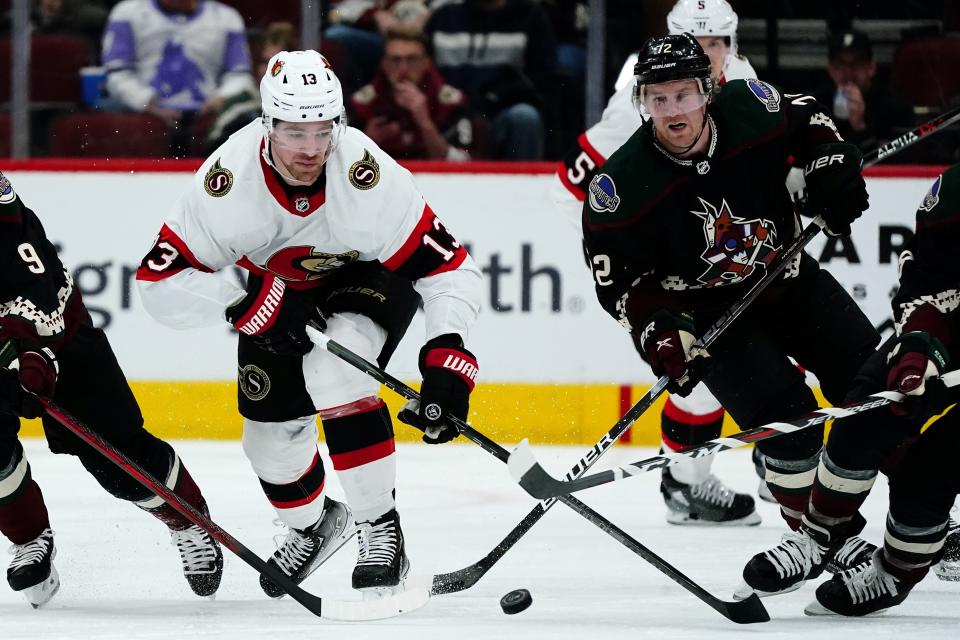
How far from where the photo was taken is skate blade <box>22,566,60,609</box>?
3.11m

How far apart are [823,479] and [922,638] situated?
0.33m

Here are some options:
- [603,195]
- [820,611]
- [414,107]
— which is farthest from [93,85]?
[820,611]

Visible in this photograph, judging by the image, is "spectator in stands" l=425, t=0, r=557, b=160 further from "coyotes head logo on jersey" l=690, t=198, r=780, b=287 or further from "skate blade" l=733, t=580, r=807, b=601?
"skate blade" l=733, t=580, r=807, b=601

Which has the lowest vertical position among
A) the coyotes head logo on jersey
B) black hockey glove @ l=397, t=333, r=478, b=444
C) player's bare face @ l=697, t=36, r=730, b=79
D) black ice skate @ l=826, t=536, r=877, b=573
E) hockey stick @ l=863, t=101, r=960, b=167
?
black ice skate @ l=826, t=536, r=877, b=573

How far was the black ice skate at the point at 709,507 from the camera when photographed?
3.98 m

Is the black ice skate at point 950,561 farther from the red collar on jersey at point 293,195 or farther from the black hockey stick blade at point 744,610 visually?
the red collar on jersey at point 293,195

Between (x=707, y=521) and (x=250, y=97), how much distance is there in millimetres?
2080

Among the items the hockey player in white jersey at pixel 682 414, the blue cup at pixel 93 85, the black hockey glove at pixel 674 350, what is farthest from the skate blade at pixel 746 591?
the blue cup at pixel 93 85

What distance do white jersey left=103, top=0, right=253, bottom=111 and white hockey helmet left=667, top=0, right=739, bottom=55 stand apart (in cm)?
171

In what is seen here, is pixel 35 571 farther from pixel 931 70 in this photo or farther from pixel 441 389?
pixel 931 70

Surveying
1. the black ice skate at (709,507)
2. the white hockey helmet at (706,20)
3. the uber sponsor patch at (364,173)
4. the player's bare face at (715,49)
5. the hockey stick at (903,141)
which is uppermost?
the white hockey helmet at (706,20)

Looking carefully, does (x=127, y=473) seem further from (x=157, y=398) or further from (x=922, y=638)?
(x=157, y=398)

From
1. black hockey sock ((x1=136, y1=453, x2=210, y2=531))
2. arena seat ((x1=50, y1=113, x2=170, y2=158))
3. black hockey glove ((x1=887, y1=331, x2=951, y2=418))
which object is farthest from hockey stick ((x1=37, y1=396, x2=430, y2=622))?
arena seat ((x1=50, y1=113, x2=170, y2=158))

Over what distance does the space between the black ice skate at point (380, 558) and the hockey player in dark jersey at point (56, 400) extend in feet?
1.28
